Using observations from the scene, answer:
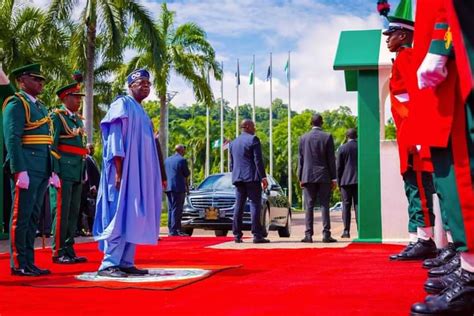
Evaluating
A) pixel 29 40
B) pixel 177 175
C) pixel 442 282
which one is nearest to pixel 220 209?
pixel 177 175

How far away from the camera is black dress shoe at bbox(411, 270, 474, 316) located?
3.34m

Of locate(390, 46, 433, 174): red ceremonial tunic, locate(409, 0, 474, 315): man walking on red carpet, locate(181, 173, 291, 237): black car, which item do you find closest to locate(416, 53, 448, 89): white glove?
locate(409, 0, 474, 315): man walking on red carpet

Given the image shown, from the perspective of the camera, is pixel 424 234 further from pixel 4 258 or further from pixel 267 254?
pixel 4 258

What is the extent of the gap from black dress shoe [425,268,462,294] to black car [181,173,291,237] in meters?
8.92

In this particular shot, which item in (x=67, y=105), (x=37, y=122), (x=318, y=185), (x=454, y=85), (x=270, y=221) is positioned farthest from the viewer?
(x=270, y=221)

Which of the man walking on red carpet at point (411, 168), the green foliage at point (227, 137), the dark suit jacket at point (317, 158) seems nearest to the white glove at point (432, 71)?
the man walking on red carpet at point (411, 168)

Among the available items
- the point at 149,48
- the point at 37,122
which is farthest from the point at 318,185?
the point at 149,48

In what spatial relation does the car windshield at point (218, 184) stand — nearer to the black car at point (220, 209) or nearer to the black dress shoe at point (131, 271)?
the black car at point (220, 209)

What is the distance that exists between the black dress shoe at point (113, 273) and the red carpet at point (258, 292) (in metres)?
0.37

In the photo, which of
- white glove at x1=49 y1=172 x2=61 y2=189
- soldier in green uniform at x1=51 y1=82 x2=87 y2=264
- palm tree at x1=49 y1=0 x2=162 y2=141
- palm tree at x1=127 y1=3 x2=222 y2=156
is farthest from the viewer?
palm tree at x1=127 y1=3 x2=222 y2=156

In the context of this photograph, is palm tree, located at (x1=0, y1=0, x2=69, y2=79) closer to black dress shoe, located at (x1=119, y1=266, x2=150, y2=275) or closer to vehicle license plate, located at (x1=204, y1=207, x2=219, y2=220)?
vehicle license plate, located at (x1=204, y1=207, x2=219, y2=220)

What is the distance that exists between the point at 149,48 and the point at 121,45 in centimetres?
102

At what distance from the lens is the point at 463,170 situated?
3311mm

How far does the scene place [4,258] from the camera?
811 cm
